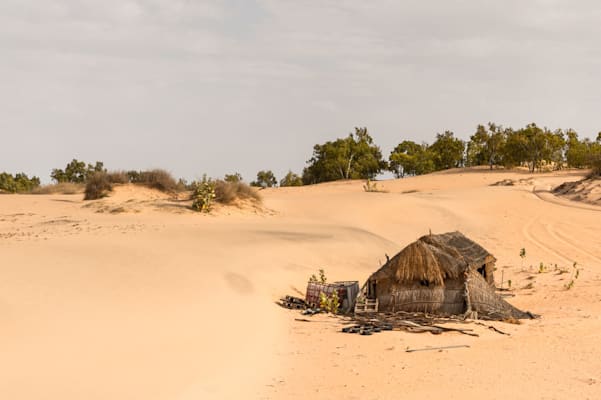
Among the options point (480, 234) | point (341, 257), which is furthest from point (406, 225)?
point (341, 257)

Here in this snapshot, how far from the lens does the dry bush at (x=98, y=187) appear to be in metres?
25.8

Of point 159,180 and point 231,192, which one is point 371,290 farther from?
point 159,180

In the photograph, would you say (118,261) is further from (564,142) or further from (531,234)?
(564,142)

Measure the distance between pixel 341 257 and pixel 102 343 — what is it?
11690mm

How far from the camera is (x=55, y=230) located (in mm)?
17047

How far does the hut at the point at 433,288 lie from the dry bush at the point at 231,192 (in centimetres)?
1172

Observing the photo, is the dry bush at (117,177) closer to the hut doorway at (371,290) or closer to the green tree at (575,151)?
the hut doorway at (371,290)

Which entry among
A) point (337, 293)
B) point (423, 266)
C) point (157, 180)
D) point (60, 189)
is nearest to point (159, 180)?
point (157, 180)

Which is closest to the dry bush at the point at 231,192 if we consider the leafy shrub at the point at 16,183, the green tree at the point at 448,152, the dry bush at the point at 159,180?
the dry bush at the point at 159,180

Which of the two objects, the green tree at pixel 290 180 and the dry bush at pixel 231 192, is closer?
the dry bush at pixel 231 192

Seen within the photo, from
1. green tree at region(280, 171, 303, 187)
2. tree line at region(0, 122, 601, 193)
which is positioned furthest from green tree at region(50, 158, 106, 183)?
green tree at region(280, 171, 303, 187)

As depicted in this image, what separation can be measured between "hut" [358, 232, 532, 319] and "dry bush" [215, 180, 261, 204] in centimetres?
1172

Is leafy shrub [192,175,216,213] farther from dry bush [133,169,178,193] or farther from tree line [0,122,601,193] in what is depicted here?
tree line [0,122,601,193]

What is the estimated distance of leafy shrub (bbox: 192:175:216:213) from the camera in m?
22.0
